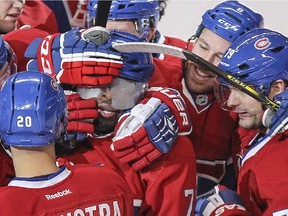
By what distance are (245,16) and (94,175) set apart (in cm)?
91

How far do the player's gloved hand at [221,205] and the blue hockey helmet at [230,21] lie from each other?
501 mm

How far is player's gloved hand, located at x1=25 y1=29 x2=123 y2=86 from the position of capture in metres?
2.06

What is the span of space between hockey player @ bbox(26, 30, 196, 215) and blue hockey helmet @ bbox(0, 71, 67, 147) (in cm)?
29

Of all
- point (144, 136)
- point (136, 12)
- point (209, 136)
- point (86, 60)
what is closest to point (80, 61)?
point (86, 60)

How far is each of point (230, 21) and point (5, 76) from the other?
0.71 metres

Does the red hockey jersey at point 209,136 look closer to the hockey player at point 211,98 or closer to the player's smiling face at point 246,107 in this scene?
the hockey player at point 211,98

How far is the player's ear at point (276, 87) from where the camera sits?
2.20m

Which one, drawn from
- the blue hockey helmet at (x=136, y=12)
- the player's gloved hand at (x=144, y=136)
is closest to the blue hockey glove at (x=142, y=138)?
the player's gloved hand at (x=144, y=136)

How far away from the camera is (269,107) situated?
2068mm

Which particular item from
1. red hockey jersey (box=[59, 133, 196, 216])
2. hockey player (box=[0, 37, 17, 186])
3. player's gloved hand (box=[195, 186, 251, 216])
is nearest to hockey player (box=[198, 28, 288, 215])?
player's gloved hand (box=[195, 186, 251, 216])

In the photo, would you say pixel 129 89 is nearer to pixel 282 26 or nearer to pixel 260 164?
pixel 260 164

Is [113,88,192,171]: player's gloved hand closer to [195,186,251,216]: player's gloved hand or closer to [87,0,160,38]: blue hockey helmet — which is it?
[195,186,251,216]: player's gloved hand

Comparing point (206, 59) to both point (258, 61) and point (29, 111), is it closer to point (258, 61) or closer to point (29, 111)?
point (258, 61)

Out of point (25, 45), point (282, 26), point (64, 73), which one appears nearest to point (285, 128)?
point (64, 73)
